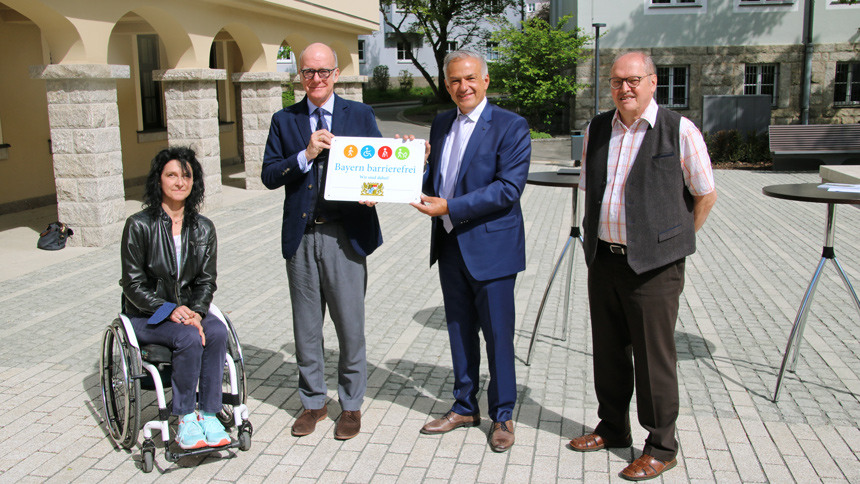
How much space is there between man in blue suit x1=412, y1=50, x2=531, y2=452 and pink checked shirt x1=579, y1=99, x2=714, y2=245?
457 millimetres

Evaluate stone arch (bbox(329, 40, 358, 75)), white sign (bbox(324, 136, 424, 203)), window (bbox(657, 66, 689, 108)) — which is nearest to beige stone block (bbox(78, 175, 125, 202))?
white sign (bbox(324, 136, 424, 203))

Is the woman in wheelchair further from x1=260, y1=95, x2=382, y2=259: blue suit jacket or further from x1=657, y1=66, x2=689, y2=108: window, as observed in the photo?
x1=657, y1=66, x2=689, y2=108: window

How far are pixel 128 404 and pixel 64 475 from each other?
500 millimetres

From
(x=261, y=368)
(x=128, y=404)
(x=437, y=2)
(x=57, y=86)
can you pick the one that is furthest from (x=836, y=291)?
(x=437, y=2)

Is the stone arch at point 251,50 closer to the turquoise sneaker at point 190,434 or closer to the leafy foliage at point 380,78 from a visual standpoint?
the turquoise sneaker at point 190,434

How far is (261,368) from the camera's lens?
19.2 ft

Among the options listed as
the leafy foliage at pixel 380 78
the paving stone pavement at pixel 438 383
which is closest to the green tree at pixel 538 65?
the paving stone pavement at pixel 438 383

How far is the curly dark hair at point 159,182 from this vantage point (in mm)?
4535

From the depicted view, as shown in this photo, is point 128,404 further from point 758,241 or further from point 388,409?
point 758,241

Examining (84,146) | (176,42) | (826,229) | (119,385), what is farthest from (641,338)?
(176,42)

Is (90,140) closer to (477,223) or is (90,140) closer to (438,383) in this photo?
(438,383)

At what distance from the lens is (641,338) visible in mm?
4082

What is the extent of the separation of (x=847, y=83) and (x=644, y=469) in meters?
25.6

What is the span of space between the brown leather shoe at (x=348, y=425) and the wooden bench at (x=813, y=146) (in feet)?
55.5
